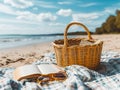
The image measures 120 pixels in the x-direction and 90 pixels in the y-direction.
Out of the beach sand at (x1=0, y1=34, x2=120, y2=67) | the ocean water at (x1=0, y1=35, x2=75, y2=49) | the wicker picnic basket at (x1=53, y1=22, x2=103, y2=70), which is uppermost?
the wicker picnic basket at (x1=53, y1=22, x2=103, y2=70)

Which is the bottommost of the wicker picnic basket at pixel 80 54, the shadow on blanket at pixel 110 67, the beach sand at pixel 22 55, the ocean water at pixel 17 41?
the ocean water at pixel 17 41

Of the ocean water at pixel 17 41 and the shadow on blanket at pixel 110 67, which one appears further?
the ocean water at pixel 17 41

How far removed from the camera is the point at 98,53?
4.22 metres

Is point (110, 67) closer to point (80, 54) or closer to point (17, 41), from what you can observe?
point (80, 54)

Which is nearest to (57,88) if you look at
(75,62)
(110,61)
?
(75,62)

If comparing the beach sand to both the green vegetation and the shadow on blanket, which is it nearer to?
the shadow on blanket

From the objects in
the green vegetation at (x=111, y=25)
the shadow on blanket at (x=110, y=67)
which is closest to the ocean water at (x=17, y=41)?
the shadow on blanket at (x=110, y=67)

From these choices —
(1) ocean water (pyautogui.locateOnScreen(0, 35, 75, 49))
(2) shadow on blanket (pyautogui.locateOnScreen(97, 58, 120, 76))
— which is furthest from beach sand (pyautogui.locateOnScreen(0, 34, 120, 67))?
(1) ocean water (pyautogui.locateOnScreen(0, 35, 75, 49))

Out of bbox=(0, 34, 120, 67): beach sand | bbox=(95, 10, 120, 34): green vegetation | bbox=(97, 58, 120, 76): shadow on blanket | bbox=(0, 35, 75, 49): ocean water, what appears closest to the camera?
bbox=(97, 58, 120, 76): shadow on blanket

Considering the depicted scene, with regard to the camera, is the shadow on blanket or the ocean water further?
the ocean water

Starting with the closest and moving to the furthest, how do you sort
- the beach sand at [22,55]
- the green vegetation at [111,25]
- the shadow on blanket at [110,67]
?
the shadow on blanket at [110,67] → the beach sand at [22,55] → the green vegetation at [111,25]

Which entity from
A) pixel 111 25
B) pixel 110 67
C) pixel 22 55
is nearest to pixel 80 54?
pixel 110 67

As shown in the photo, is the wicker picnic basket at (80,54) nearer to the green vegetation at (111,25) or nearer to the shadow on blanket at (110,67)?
the shadow on blanket at (110,67)

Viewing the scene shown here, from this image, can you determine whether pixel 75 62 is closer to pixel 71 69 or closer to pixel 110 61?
pixel 71 69
